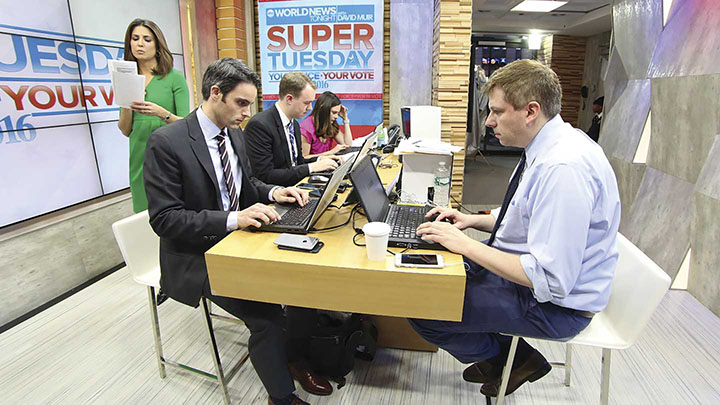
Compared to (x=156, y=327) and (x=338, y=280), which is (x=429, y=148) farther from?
(x=156, y=327)

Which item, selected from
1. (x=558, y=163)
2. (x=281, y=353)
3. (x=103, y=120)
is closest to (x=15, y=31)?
(x=103, y=120)

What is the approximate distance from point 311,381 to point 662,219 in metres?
2.71

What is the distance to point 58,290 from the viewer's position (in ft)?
8.61

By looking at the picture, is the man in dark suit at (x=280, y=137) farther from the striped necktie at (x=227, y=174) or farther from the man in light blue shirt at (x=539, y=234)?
the man in light blue shirt at (x=539, y=234)

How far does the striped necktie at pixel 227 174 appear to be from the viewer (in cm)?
170

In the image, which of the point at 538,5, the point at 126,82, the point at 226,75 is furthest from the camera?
the point at 538,5

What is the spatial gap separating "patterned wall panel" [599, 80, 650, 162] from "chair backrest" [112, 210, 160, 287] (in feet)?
11.7

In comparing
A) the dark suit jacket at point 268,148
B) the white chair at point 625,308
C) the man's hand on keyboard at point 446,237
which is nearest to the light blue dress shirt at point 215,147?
the dark suit jacket at point 268,148

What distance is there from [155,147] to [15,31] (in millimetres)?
1654

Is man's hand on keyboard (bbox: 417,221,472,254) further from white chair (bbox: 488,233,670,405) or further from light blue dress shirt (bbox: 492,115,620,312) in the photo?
white chair (bbox: 488,233,670,405)

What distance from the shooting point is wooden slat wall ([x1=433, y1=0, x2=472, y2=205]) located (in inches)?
146

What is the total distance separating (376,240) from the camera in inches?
48.5

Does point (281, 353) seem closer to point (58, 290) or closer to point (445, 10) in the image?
point (58, 290)

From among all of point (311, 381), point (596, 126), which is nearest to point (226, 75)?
point (311, 381)
